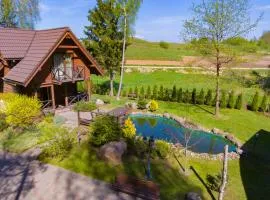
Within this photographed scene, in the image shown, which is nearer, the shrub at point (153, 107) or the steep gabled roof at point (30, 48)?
the steep gabled roof at point (30, 48)

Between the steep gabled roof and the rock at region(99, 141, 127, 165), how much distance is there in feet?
27.4

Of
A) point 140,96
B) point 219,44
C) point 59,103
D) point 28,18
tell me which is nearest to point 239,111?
point 219,44

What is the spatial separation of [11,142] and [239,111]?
61.5 ft

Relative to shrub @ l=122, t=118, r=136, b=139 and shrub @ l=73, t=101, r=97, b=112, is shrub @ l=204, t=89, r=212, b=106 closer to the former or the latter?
shrub @ l=73, t=101, r=97, b=112

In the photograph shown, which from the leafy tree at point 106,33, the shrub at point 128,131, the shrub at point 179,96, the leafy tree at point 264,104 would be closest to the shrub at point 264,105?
the leafy tree at point 264,104

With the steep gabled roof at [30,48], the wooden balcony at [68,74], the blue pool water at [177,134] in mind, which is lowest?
the blue pool water at [177,134]

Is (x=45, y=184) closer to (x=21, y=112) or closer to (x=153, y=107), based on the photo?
(x=21, y=112)

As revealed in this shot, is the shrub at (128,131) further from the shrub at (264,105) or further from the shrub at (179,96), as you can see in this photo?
the shrub at (264,105)

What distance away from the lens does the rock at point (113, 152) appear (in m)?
13.7

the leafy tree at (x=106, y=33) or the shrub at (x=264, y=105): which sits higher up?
the leafy tree at (x=106, y=33)

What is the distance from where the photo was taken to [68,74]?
2316cm

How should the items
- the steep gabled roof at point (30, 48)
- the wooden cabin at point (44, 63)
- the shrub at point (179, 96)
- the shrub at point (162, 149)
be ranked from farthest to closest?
the shrub at point (179, 96)
the wooden cabin at point (44, 63)
the steep gabled roof at point (30, 48)
the shrub at point (162, 149)

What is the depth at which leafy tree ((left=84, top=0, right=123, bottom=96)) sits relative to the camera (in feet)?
84.2

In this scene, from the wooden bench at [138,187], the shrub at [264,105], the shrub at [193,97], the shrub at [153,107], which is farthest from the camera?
the shrub at [193,97]
